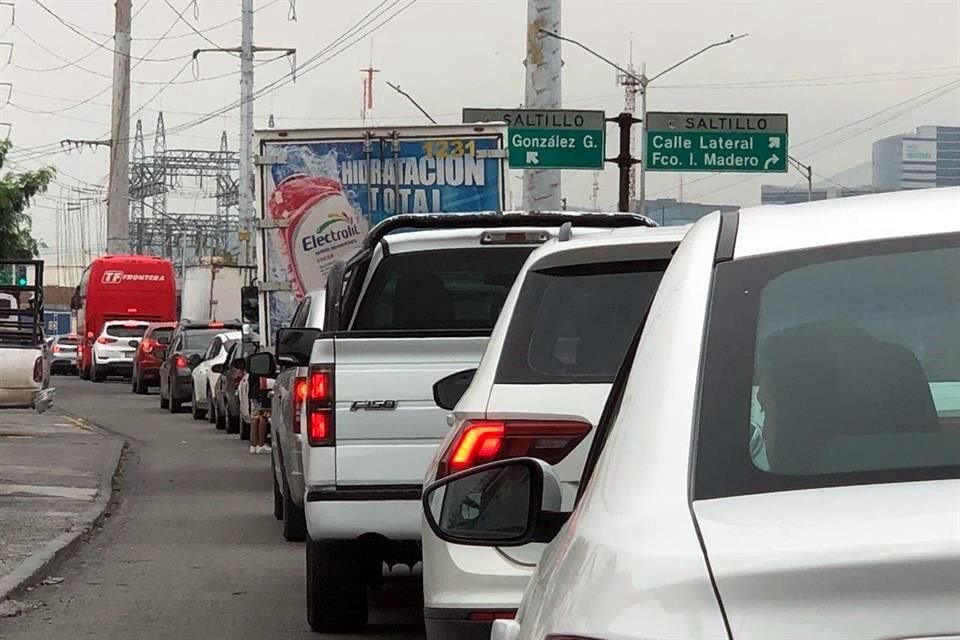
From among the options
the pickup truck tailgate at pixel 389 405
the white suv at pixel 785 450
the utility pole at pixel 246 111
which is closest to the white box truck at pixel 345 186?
the pickup truck tailgate at pixel 389 405

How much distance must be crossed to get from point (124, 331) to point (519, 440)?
1729 inches

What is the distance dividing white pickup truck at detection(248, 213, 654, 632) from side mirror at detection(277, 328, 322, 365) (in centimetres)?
89

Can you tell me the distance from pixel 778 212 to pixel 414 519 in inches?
182

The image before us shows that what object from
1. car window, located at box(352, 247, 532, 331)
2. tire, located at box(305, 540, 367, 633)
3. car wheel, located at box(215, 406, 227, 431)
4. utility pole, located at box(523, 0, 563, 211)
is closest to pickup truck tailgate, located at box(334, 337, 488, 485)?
tire, located at box(305, 540, 367, 633)

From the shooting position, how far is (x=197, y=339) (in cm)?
3350

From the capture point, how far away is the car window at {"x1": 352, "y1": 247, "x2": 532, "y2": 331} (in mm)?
8578

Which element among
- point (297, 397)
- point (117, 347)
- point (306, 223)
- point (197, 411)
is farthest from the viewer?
point (117, 347)

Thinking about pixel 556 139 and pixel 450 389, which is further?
pixel 556 139

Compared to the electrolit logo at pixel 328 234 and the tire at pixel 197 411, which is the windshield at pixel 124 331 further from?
the electrolit logo at pixel 328 234

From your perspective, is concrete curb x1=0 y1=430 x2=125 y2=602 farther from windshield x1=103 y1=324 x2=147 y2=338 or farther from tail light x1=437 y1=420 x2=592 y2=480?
windshield x1=103 y1=324 x2=147 y2=338

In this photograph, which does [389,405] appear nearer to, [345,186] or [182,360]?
[345,186]

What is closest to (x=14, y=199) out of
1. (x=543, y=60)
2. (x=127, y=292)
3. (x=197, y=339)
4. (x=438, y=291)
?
(x=127, y=292)

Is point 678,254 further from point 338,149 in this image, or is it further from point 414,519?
point 338,149

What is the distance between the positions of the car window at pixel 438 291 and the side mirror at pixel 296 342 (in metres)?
1.00
